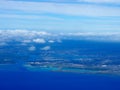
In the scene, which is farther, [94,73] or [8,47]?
[94,73]

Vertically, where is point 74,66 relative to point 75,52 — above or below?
below

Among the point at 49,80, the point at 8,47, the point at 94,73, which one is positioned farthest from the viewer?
the point at 49,80

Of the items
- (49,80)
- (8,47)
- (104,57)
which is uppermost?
(8,47)

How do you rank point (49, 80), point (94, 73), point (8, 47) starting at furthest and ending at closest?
point (49, 80) < point (94, 73) < point (8, 47)

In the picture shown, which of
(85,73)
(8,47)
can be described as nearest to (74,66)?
(85,73)

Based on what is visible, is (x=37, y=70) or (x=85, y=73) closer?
(x=85, y=73)

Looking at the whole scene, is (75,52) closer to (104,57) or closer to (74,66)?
(74,66)

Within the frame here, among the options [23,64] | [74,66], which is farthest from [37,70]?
[74,66]

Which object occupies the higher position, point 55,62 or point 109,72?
point 55,62

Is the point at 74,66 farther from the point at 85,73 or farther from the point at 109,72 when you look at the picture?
the point at 109,72
